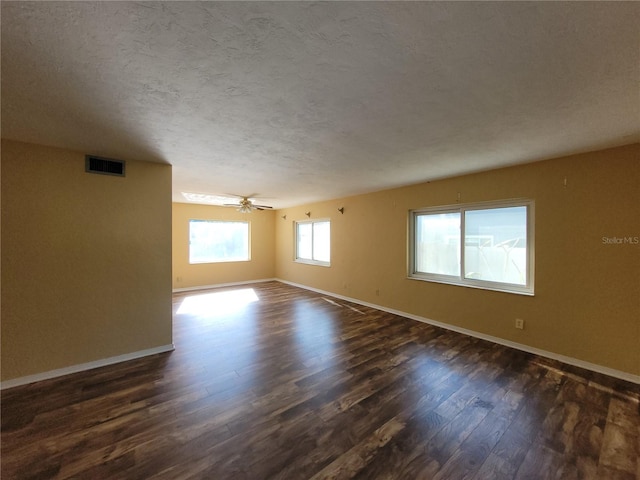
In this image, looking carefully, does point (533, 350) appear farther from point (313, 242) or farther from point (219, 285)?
point (219, 285)

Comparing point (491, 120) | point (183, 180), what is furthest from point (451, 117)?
point (183, 180)

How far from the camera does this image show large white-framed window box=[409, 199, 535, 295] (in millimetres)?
3246

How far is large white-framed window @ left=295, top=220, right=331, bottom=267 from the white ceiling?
386 cm

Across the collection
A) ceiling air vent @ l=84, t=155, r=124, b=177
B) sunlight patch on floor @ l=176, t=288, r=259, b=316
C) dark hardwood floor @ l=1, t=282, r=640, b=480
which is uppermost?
ceiling air vent @ l=84, t=155, r=124, b=177

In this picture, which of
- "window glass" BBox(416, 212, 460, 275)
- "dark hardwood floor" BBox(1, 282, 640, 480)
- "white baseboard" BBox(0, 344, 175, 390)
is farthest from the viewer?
"window glass" BBox(416, 212, 460, 275)

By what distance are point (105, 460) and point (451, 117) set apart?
11.2 ft

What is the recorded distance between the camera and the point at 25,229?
2.43 m

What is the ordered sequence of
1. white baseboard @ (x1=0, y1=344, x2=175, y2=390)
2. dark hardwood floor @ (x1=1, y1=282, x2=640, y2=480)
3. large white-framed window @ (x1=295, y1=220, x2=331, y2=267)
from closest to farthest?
dark hardwood floor @ (x1=1, y1=282, x2=640, y2=480)
white baseboard @ (x1=0, y1=344, x2=175, y2=390)
large white-framed window @ (x1=295, y1=220, x2=331, y2=267)

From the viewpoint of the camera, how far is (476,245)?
3709mm

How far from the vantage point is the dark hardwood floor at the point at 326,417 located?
1528mm

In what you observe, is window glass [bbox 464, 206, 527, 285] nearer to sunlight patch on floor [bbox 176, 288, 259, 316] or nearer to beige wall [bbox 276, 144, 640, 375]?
beige wall [bbox 276, 144, 640, 375]

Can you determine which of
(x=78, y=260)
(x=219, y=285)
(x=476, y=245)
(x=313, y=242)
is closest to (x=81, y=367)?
(x=78, y=260)

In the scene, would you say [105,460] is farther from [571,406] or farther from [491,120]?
[491,120]

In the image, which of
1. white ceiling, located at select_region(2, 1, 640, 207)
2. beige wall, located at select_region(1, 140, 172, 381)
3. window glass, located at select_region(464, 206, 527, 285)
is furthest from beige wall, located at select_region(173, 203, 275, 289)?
window glass, located at select_region(464, 206, 527, 285)
